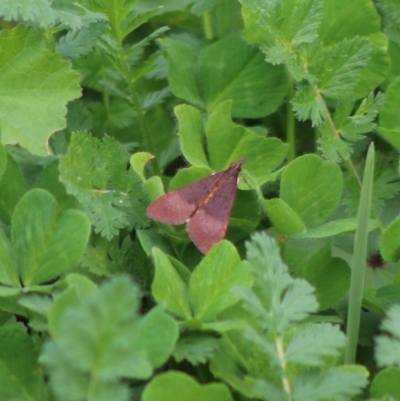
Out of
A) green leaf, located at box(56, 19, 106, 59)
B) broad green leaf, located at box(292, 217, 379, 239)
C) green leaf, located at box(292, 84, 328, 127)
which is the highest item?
green leaf, located at box(56, 19, 106, 59)

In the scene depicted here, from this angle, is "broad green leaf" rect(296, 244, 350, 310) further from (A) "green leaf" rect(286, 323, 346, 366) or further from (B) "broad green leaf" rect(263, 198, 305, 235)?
(A) "green leaf" rect(286, 323, 346, 366)

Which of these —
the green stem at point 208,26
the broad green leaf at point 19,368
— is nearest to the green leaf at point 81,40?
the green stem at point 208,26

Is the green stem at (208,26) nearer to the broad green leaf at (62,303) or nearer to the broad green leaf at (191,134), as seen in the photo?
the broad green leaf at (191,134)

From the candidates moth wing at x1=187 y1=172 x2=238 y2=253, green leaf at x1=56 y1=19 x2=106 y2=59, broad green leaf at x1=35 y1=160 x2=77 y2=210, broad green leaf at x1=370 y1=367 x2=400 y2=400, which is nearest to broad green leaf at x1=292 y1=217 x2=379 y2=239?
moth wing at x1=187 y1=172 x2=238 y2=253

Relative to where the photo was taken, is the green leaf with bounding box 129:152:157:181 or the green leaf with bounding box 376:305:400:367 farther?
the green leaf with bounding box 129:152:157:181

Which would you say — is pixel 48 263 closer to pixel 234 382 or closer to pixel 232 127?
pixel 234 382

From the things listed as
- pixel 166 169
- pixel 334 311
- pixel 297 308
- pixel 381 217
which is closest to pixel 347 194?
pixel 381 217

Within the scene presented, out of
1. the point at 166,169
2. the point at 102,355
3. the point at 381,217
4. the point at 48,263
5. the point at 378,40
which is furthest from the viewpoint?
the point at 166,169
